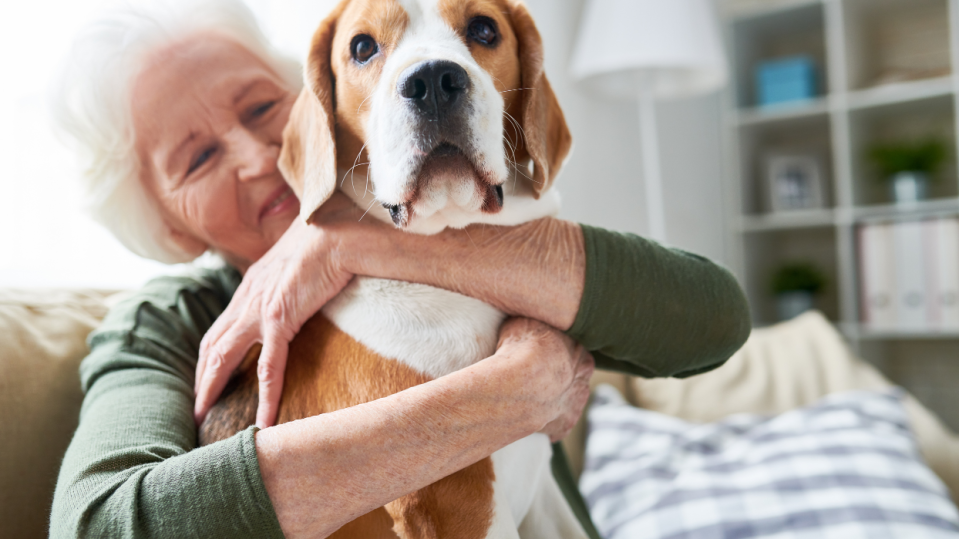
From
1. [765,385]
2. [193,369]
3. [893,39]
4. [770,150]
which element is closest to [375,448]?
[193,369]

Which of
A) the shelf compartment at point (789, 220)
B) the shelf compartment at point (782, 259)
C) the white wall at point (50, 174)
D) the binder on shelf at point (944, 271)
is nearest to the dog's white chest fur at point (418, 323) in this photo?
the white wall at point (50, 174)

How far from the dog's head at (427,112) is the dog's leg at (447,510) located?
0.27 m

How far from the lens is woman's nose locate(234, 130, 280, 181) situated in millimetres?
813

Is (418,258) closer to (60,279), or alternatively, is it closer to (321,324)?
(321,324)

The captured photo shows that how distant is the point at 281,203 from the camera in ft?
2.77

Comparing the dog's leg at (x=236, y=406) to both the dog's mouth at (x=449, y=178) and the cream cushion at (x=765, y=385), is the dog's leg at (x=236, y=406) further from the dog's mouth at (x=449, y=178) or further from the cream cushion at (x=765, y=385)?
the cream cushion at (x=765, y=385)

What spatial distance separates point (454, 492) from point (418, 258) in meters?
0.25

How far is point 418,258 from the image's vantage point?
29.0 inches

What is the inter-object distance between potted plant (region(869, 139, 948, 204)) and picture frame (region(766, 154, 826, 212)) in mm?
411

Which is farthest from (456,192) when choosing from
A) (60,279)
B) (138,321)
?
(60,279)

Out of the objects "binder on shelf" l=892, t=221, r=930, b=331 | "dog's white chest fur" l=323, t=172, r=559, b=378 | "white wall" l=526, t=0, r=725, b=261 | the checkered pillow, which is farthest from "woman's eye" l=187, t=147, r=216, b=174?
"binder on shelf" l=892, t=221, r=930, b=331

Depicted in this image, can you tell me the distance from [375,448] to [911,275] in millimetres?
3351

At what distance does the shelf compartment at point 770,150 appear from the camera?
378 centimetres

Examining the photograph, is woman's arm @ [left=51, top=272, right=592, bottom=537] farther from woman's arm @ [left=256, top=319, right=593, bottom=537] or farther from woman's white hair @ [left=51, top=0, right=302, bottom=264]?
woman's white hair @ [left=51, top=0, right=302, bottom=264]
